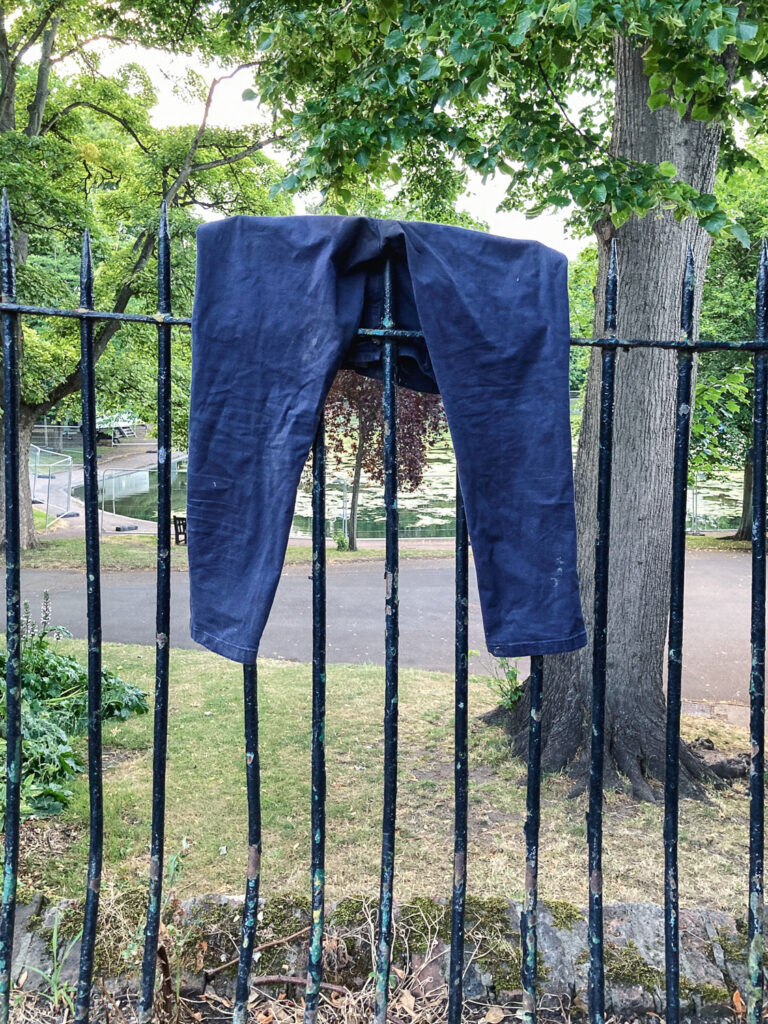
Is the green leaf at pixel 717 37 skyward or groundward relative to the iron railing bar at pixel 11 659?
skyward

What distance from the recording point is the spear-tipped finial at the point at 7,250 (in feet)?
5.58

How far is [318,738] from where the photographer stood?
1.93 metres

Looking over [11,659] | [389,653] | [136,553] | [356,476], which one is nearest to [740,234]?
[389,653]

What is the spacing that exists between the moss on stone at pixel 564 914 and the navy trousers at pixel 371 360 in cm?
96

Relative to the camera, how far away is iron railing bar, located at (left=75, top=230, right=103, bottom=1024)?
6.06 feet

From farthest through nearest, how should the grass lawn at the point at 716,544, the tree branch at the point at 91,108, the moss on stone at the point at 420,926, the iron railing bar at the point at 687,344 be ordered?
the grass lawn at the point at 716,544 → the tree branch at the point at 91,108 → the moss on stone at the point at 420,926 → the iron railing bar at the point at 687,344

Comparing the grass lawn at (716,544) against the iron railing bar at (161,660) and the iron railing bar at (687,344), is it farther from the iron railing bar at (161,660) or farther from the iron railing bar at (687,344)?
the iron railing bar at (161,660)

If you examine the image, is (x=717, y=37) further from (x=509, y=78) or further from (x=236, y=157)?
(x=236, y=157)

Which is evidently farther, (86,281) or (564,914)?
(564,914)

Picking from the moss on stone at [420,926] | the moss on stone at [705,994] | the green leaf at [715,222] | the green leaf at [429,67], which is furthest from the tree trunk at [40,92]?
the moss on stone at [705,994]

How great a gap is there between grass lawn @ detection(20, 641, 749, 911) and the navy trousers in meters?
2.14

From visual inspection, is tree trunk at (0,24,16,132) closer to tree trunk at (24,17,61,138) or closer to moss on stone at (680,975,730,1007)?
tree trunk at (24,17,61,138)

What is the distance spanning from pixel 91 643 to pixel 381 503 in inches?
933

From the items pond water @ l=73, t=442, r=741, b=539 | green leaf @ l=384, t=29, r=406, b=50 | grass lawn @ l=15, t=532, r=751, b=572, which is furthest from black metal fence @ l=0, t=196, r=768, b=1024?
pond water @ l=73, t=442, r=741, b=539
